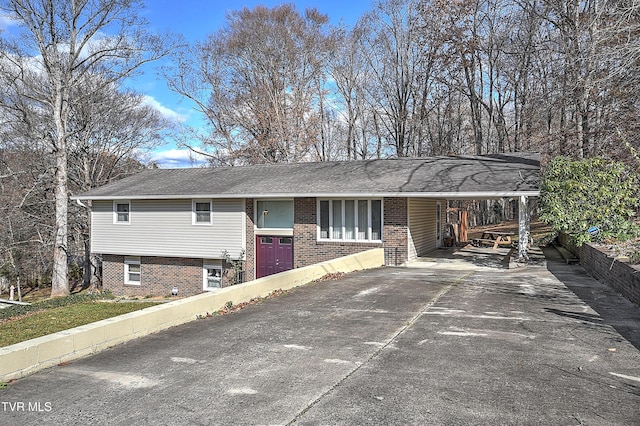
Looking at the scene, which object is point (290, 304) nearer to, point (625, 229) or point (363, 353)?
point (363, 353)

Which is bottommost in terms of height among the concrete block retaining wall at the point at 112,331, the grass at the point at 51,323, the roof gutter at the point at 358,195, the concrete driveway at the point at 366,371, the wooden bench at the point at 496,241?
the grass at the point at 51,323

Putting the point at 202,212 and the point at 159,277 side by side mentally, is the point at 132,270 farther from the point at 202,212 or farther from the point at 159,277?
the point at 202,212

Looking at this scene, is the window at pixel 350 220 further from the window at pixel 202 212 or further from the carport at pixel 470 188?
the window at pixel 202 212

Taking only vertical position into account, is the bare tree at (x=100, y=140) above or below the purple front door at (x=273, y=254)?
above

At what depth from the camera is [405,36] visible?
3098cm

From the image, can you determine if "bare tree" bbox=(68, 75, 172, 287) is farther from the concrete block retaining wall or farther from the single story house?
the concrete block retaining wall

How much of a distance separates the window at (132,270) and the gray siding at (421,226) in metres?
11.6

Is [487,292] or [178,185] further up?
[178,185]

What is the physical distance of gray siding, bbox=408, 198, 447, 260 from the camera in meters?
15.7

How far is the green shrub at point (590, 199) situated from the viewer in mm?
12680

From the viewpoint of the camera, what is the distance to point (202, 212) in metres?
18.0

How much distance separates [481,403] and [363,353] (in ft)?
5.46

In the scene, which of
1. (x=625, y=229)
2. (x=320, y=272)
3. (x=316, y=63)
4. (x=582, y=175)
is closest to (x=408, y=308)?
(x=320, y=272)

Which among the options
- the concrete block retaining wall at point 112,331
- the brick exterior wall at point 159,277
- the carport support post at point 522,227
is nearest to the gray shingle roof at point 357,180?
the carport support post at point 522,227
